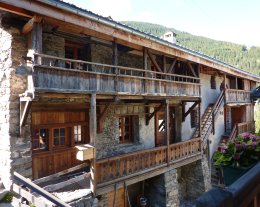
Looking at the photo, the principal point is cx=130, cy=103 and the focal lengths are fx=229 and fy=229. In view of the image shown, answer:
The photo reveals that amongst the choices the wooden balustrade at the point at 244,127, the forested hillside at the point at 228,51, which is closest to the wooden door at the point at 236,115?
the wooden balustrade at the point at 244,127

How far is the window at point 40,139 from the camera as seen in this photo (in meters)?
8.66

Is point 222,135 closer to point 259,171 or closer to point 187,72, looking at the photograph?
point 187,72

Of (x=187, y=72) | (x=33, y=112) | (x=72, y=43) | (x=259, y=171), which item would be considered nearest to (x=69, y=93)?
(x=33, y=112)

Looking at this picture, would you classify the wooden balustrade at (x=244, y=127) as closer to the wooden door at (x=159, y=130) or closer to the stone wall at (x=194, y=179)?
the stone wall at (x=194, y=179)

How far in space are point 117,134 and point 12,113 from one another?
5090mm

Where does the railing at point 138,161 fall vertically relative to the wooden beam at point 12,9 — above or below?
below

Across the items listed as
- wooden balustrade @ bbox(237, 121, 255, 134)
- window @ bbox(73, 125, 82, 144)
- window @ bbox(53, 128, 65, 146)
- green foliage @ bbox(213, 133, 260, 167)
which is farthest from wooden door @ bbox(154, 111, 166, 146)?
green foliage @ bbox(213, 133, 260, 167)

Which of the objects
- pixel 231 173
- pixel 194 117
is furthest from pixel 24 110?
pixel 194 117

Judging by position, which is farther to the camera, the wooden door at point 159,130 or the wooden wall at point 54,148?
the wooden door at point 159,130

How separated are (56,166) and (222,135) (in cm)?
1405

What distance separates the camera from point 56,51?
9.10m

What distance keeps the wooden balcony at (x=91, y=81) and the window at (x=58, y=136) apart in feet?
8.57

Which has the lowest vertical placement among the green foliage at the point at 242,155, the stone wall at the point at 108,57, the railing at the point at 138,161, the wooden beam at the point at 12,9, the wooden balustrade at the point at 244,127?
the railing at the point at 138,161

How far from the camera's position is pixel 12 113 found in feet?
25.5
